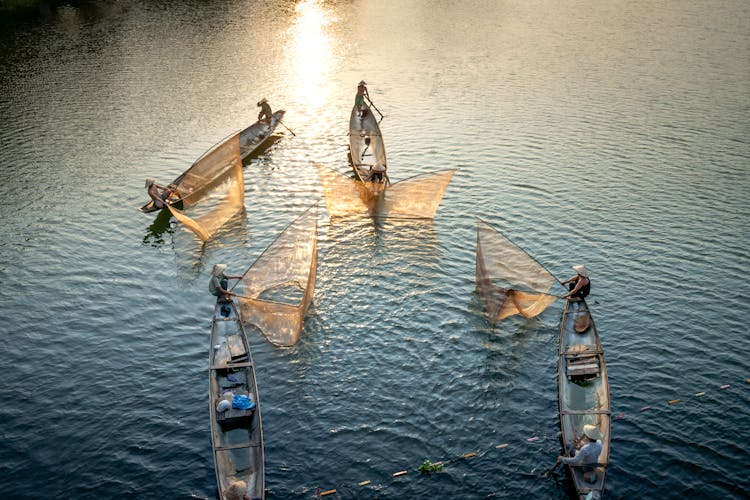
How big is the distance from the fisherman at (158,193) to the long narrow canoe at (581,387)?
2064cm

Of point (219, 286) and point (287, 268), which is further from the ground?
point (287, 268)

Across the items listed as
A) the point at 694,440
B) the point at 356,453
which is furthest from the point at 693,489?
the point at 356,453

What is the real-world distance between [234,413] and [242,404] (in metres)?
0.34

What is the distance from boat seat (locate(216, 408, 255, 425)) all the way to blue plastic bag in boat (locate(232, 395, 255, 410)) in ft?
0.37

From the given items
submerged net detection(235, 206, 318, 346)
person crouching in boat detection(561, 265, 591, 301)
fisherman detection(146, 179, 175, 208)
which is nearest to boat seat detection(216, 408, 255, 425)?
submerged net detection(235, 206, 318, 346)

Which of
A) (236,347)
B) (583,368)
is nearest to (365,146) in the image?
(236,347)

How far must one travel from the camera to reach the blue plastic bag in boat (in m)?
18.3

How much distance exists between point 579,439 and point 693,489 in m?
3.33

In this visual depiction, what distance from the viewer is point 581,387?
19.4 m

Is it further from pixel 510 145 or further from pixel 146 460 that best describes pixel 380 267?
pixel 510 145

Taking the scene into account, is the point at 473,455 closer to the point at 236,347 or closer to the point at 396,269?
the point at 236,347

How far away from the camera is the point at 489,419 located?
63.9 ft

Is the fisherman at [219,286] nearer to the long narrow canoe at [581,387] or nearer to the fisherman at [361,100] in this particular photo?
the long narrow canoe at [581,387]

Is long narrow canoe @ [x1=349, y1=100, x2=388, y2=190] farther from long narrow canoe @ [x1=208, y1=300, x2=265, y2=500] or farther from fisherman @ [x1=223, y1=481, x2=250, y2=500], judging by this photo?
fisherman @ [x1=223, y1=481, x2=250, y2=500]
